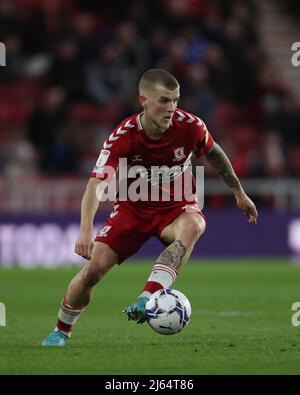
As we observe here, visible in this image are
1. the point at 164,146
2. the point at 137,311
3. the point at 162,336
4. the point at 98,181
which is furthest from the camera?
the point at 162,336

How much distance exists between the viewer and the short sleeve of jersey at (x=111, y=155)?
7574 millimetres

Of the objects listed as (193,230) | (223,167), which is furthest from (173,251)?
(223,167)

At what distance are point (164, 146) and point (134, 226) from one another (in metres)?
0.63

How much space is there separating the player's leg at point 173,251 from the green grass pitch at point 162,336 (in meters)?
0.44

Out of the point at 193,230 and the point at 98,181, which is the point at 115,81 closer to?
the point at 193,230

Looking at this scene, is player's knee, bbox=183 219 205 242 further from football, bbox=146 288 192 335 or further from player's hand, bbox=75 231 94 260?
player's hand, bbox=75 231 94 260

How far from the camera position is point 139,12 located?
1998cm

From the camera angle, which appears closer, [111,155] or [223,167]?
[111,155]

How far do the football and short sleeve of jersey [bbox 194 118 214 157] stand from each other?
48.8 inches

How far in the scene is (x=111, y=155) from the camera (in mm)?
7684

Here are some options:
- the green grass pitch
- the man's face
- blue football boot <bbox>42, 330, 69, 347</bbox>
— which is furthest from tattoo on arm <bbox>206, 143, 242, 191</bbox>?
blue football boot <bbox>42, 330, 69, 347</bbox>

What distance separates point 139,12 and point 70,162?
350 centimetres

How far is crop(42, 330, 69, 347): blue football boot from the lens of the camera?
7832mm
